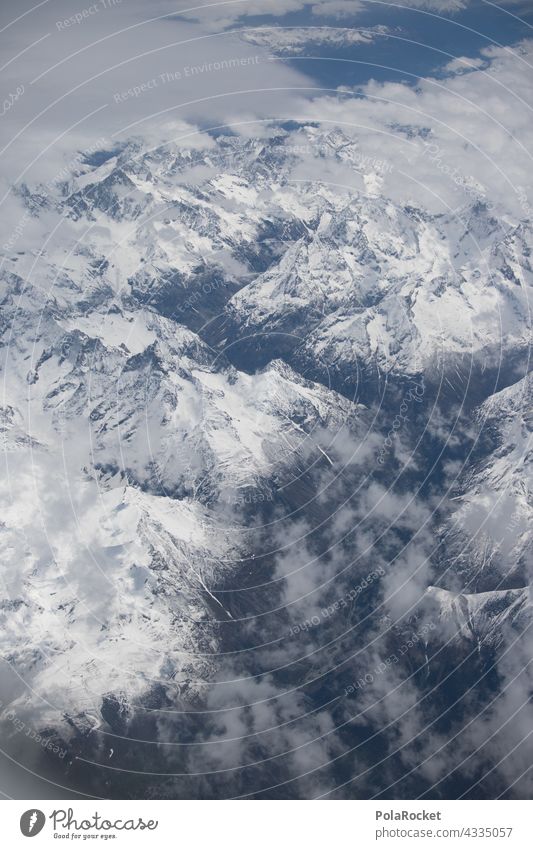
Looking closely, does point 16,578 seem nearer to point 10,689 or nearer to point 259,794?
point 10,689

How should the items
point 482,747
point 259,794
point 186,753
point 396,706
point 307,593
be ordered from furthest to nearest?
point 307,593, point 396,706, point 482,747, point 186,753, point 259,794

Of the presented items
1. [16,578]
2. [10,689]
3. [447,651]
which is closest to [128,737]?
[10,689]

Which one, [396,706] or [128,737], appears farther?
[396,706]
